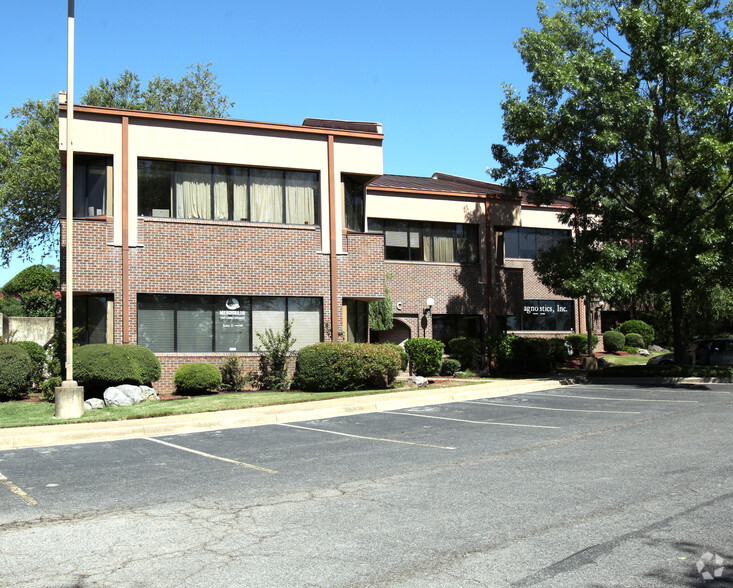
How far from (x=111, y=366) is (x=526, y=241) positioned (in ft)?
68.0

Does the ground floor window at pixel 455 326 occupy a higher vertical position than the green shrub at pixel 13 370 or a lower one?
higher

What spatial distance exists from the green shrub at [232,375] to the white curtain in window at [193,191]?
4.26m

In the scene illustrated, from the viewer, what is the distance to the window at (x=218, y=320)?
19.8 meters

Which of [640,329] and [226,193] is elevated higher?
[226,193]

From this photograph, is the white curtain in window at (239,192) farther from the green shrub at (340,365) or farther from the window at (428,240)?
the window at (428,240)

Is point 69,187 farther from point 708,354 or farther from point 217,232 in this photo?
point 708,354

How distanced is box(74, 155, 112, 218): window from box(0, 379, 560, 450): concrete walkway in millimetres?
8078

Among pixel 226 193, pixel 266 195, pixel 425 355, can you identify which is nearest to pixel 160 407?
pixel 226 193

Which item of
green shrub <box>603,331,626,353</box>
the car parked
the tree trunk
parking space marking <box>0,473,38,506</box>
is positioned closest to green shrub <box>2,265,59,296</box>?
parking space marking <box>0,473,38,506</box>

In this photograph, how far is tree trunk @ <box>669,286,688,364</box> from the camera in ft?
78.0

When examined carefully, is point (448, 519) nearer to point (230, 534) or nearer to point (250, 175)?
point (230, 534)

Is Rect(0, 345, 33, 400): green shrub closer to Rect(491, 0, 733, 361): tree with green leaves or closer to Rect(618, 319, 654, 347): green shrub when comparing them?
Rect(491, 0, 733, 361): tree with green leaves

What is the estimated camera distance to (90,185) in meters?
19.8

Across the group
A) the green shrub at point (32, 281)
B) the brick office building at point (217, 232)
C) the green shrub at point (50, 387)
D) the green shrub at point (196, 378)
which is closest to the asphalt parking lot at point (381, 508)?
the green shrub at point (50, 387)
